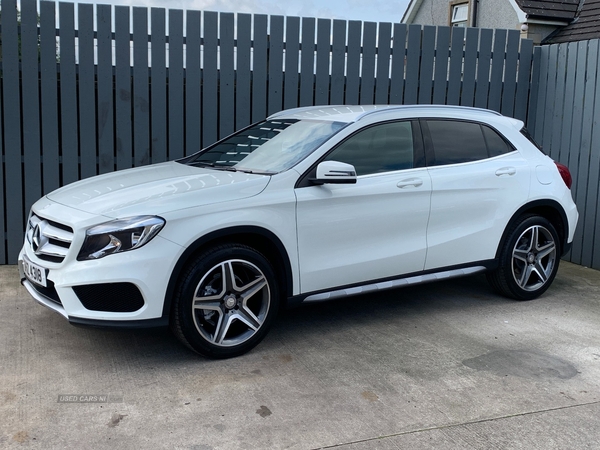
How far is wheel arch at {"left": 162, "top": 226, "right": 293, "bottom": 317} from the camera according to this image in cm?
418

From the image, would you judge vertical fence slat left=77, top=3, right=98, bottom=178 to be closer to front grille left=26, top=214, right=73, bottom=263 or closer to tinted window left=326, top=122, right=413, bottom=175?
front grille left=26, top=214, right=73, bottom=263

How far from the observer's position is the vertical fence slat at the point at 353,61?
24.7 feet

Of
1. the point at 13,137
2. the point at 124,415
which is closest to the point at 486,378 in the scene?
the point at 124,415

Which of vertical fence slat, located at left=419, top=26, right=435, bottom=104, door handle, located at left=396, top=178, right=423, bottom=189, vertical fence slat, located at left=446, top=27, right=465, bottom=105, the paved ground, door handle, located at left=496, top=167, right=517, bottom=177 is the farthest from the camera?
vertical fence slat, located at left=446, top=27, right=465, bottom=105

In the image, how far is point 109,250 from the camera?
409 centimetres

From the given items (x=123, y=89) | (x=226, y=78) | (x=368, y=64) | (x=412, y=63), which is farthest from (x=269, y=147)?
(x=412, y=63)

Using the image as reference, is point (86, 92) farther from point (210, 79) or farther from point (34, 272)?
point (34, 272)

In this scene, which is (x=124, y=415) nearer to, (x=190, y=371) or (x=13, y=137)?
(x=190, y=371)

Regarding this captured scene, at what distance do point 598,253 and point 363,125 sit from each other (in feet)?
12.5

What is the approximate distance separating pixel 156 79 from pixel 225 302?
3486 millimetres

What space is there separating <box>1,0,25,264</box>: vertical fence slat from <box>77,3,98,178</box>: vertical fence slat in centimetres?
60

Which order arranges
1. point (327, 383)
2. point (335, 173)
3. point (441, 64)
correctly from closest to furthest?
point (327, 383) → point (335, 173) → point (441, 64)

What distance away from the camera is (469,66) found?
8.05 metres

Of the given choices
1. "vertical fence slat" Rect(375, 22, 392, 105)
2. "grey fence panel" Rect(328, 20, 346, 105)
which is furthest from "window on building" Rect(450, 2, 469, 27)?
"grey fence panel" Rect(328, 20, 346, 105)
